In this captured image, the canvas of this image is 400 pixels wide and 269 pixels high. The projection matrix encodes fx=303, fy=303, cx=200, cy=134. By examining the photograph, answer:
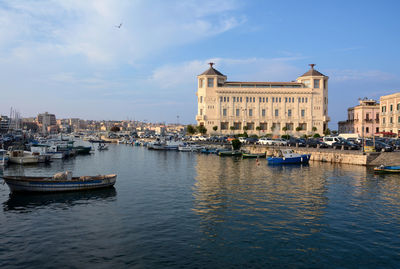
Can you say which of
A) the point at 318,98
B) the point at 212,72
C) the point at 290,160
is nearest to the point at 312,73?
the point at 318,98

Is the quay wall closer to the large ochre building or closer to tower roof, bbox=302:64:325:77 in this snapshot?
the large ochre building

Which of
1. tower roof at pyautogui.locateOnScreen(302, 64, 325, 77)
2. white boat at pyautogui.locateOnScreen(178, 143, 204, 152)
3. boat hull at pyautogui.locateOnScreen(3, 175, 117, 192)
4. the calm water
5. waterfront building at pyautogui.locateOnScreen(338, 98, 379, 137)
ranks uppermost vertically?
tower roof at pyautogui.locateOnScreen(302, 64, 325, 77)

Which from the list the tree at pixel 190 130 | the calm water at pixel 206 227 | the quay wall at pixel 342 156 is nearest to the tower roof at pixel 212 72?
the tree at pixel 190 130

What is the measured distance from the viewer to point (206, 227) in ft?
59.2

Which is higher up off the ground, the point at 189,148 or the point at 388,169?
the point at 189,148

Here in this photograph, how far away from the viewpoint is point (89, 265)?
12.9 metres

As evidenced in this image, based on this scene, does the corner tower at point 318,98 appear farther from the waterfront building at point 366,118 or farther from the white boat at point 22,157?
the white boat at point 22,157

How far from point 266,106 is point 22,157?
3390 inches

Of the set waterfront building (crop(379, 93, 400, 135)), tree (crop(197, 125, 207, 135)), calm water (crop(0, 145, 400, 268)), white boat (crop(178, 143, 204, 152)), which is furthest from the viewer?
tree (crop(197, 125, 207, 135))

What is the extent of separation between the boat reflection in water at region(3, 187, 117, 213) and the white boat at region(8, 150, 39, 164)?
919 inches

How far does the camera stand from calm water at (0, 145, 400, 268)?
13.8 meters

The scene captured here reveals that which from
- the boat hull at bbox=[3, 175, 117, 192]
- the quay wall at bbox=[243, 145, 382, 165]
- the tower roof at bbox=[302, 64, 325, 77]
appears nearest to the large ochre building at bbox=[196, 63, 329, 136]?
the tower roof at bbox=[302, 64, 325, 77]

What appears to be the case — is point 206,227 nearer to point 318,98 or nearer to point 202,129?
point 202,129

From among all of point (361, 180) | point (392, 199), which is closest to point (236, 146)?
point (361, 180)
